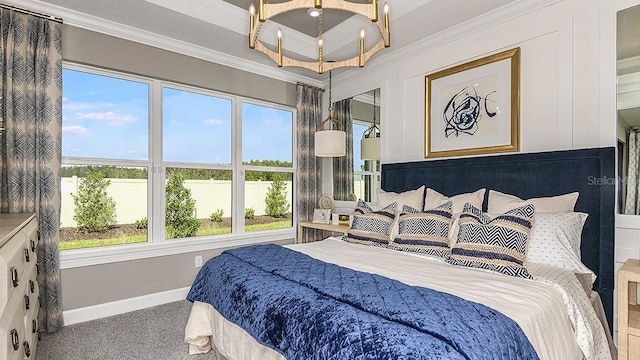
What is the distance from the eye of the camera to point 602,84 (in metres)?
2.28

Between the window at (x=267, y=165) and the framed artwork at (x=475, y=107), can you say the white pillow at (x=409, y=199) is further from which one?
the window at (x=267, y=165)

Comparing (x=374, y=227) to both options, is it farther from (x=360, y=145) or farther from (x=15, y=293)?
(x=15, y=293)

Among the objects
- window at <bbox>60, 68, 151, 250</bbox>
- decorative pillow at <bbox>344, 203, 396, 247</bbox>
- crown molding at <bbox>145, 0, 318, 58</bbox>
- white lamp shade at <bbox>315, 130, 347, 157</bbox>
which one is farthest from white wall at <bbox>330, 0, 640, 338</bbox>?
window at <bbox>60, 68, 151, 250</bbox>

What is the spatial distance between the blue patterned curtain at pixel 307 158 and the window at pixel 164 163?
229 mm

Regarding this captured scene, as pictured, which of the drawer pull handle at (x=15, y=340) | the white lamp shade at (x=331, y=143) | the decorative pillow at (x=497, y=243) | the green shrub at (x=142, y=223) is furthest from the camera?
the white lamp shade at (x=331, y=143)

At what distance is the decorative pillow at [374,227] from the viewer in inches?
109

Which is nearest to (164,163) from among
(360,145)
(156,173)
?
(156,173)

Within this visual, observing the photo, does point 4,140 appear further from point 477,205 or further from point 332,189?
point 477,205

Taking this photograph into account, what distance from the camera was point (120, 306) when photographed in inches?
121

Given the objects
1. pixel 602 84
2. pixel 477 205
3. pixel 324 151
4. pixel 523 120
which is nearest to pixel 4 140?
pixel 324 151

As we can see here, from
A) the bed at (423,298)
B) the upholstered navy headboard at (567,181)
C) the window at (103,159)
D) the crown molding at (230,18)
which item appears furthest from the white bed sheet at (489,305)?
the crown molding at (230,18)

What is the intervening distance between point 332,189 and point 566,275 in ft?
10.0

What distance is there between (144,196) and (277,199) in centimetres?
162

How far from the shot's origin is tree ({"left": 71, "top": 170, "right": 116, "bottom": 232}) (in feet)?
10.0
